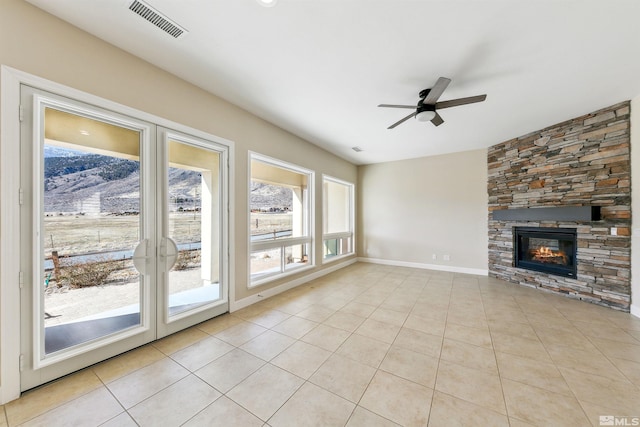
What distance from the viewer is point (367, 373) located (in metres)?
2.02

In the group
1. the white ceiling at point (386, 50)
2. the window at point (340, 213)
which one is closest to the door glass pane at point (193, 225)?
the white ceiling at point (386, 50)

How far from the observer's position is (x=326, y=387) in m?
1.85

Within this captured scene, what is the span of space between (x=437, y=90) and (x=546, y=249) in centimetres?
424

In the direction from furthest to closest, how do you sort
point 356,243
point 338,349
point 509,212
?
1. point 356,243
2. point 509,212
3. point 338,349

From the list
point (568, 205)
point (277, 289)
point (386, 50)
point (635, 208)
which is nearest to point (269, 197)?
point (277, 289)

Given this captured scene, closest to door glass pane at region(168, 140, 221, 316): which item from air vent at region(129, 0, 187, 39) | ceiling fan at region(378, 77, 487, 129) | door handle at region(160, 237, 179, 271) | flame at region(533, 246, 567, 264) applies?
door handle at region(160, 237, 179, 271)

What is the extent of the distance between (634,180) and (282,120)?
17.5ft

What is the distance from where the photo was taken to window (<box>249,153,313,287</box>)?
3900 millimetres

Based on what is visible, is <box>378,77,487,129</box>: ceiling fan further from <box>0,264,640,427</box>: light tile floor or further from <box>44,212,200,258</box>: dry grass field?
<box>44,212,200,258</box>: dry grass field

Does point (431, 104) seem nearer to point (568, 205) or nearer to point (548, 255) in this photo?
point (568, 205)

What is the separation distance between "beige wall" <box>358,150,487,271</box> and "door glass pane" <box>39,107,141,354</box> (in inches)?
224

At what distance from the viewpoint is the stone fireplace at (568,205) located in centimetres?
335

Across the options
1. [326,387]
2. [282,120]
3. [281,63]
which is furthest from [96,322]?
[282,120]

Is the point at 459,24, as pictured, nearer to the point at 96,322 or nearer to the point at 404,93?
the point at 404,93
